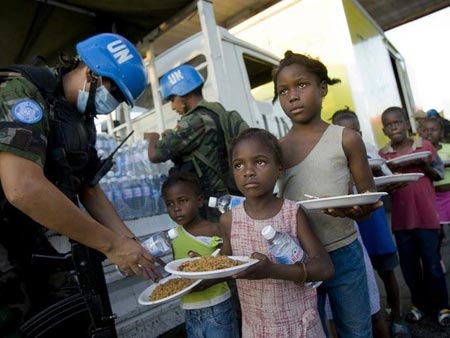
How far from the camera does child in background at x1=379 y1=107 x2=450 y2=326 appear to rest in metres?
2.85

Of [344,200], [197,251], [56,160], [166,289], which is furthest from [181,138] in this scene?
[344,200]

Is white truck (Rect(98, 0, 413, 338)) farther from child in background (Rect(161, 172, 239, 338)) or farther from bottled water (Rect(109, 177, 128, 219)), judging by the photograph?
child in background (Rect(161, 172, 239, 338))

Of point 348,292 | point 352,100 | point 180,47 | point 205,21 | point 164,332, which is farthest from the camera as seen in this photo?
point 352,100

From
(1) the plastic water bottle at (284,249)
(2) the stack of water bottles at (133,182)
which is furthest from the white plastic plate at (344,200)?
(2) the stack of water bottles at (133,182)

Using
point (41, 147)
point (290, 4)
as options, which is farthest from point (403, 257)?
point (290, 4)

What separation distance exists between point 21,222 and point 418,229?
2.72 m

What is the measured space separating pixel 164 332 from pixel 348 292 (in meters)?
1.53

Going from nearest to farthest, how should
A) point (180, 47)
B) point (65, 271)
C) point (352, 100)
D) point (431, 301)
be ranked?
1. point (65, 271)
2. point (431, 301)
3. point (180, 47)
4. point (352, 100)

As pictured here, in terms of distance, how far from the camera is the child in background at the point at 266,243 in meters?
1.47

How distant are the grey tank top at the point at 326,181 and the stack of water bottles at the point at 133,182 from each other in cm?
169

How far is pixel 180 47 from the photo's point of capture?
4.27 meters

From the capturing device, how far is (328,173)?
1597mm

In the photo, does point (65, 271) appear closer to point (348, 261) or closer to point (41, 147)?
point (41, 147)

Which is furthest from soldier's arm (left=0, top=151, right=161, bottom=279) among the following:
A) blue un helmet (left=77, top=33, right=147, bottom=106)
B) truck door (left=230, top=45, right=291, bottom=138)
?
truck door (left=230, top=45, right=291, bottom=138)
